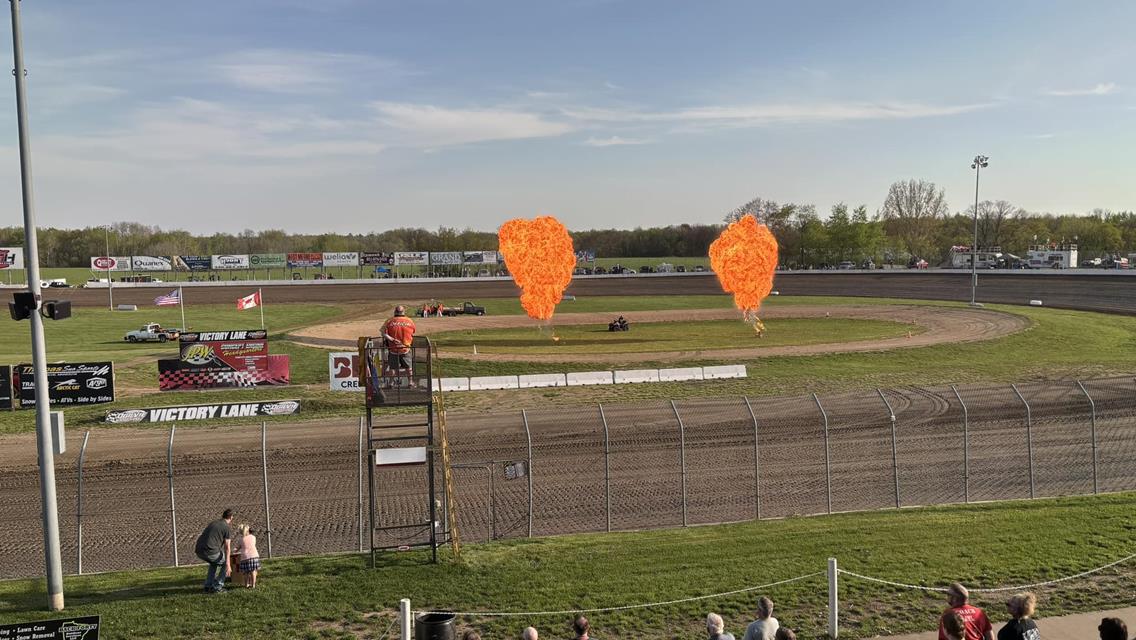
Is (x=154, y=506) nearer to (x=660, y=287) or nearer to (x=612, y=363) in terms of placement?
(x=612, y=363)

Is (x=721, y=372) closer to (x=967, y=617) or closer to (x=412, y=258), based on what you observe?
(x=967, y=617)

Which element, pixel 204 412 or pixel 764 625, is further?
pixel 204 412

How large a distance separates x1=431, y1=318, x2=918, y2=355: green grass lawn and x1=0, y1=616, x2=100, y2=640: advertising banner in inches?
1323

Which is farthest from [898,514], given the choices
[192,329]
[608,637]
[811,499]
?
[192,329]

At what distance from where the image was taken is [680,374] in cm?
3638

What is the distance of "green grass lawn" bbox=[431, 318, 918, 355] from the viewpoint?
44250 mm

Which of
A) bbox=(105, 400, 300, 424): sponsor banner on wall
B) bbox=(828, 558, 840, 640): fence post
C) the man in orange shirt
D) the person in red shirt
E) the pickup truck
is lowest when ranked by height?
bbox=(105, 400, 300, 424): sponsor banner on wall

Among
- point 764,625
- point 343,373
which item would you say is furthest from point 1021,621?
point 343,373

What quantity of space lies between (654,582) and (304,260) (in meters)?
110

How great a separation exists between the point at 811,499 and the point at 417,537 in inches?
378

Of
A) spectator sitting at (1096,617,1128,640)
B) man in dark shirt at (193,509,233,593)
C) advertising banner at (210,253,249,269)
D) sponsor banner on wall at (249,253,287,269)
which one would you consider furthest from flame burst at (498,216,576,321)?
advertising banner at (210,253,249,269)

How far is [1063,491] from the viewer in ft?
61.5

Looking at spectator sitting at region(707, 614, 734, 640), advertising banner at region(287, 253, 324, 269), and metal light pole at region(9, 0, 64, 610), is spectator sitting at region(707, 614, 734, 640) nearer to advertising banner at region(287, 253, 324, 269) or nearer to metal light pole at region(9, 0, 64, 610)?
metal light pole at region(9, 0, 64, 610)

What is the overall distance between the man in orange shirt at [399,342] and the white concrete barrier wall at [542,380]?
21036mm
